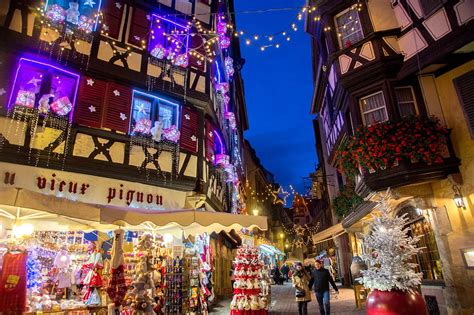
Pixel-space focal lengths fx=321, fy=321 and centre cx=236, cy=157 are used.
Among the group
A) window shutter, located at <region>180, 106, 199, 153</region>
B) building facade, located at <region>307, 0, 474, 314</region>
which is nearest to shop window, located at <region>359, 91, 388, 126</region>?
building facade, located at <region>307, 0, 474, 314</region>

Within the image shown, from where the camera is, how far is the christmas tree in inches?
235

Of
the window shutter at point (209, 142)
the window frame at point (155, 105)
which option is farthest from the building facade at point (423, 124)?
the window frame at point (155, 105)

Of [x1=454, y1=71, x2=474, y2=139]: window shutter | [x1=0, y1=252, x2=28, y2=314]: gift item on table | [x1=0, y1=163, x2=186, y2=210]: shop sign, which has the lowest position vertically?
[x1=0, y1=252, x2=28, y2=314]: gift item on table

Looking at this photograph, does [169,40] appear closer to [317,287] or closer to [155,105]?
[155,105]

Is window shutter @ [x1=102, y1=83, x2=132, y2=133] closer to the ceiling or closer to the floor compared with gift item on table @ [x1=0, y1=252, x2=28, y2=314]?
closer to the ceiling

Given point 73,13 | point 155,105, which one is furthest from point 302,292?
point 73,13

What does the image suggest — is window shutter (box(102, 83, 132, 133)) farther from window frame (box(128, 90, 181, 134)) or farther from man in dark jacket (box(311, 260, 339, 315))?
man in dark jacket (box(311, 260, 339, 315))

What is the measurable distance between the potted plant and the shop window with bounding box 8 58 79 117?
928 centimetres

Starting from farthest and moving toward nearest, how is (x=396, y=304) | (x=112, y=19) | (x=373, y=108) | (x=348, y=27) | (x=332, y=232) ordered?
(x=332, y=232) < (x=348, y=27) < (x=112, y=19) < (x=373, y=108) < (x=396, y=304)

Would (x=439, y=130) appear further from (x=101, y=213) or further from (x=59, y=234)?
(x=59, y=234)

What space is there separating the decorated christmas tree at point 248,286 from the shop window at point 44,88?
714 centimetres

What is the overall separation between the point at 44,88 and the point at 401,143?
1106 cm

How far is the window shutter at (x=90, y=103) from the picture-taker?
10.3 m

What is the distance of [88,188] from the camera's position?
999cm
